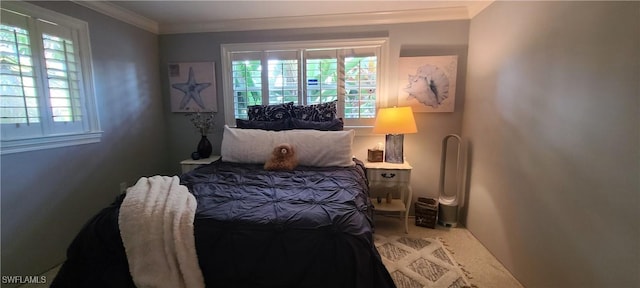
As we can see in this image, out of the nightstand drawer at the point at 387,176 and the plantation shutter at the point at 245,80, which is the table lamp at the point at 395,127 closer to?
the nightstand drawer at the point at 387,176

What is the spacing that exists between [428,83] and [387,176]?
104cm

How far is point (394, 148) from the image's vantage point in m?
2.58

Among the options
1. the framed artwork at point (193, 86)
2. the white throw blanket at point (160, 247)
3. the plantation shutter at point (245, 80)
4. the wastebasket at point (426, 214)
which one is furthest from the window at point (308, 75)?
the white throw blanket at point (160, 247)

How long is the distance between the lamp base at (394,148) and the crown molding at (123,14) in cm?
279

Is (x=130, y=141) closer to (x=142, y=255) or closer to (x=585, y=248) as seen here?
(x=142, y=255)

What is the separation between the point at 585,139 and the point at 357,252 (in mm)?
1245

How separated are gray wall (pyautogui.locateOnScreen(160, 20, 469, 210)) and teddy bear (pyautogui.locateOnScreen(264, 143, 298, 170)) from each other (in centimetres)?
90

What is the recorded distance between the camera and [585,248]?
1305mm

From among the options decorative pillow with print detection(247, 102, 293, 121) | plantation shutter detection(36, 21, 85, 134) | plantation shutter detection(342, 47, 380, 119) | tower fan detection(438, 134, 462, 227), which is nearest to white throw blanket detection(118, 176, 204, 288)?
plantation shutter detection(36, 21, 85, 134)

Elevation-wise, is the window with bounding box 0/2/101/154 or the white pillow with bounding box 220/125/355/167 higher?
the window with bounding box 0/2/101/154

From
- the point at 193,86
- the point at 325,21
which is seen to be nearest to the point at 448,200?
the point at 325,21

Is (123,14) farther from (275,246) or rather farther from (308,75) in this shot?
(275,246)

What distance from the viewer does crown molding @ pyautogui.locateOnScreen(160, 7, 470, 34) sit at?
2557 millimetres

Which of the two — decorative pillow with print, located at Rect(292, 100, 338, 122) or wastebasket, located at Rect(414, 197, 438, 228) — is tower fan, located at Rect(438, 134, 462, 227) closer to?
wastebasket, located at Rect(414, 197, 438, 228)
